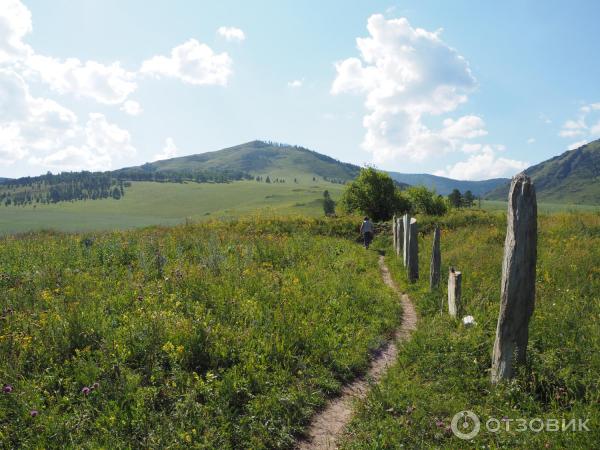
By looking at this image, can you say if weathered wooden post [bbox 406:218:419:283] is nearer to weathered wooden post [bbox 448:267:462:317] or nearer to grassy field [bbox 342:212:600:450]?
grassy field [bbox 342:212:600:450]

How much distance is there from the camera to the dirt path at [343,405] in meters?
5.17

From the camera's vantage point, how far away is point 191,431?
4.95m

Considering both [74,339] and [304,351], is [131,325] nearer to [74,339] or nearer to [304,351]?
[74,339]

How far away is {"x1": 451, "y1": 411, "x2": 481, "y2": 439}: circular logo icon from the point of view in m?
4.92

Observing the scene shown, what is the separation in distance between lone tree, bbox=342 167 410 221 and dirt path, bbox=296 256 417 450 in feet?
122

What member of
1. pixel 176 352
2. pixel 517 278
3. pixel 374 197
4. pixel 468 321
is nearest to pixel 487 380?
pixel 517 278

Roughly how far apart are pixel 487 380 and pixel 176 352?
4.90 metres

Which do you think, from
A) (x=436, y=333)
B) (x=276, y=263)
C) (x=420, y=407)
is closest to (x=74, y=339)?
(x=420, y=407)

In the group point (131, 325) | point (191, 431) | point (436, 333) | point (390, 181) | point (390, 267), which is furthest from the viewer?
point (390, 181)

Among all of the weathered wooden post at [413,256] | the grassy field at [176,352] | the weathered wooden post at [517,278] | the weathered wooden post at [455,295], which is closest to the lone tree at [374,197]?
the weathered wooden post at [413,256]

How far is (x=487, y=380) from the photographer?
598 cm

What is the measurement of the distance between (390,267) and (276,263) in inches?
195

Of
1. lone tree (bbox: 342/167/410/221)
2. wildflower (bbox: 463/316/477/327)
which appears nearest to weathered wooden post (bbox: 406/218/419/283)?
wildflower (bbox: 463/316/477/327)

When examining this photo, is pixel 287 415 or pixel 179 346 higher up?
pixel 179 346
